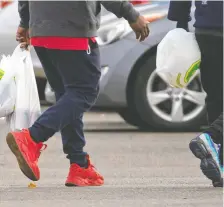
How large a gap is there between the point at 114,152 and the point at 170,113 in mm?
1862

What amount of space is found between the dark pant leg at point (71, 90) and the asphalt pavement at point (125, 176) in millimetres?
381

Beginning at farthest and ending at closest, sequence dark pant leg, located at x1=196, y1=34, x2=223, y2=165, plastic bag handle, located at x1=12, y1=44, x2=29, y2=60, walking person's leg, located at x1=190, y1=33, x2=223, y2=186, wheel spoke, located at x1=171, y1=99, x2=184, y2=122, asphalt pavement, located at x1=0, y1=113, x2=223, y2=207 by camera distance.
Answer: wheel spoke, located at x1=171, y1=99, x2=184, y2=122, plastic bag handle, located at x1=12, y1=44, x2=29, y2=60, dark pant leg, located at x1=196, y1=34, x2=223, y2=165, walking person's leg, located at x1=190, y1=33, x2=223, y2=186, asphalt pavement, located at x1=0, y1=113, x2=223, y2=207

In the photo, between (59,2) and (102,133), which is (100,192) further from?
(102,133)

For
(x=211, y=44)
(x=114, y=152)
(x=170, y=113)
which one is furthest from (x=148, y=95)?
(x=211, y=44)

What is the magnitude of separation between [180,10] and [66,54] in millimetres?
836

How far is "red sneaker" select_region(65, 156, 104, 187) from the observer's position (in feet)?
22.4

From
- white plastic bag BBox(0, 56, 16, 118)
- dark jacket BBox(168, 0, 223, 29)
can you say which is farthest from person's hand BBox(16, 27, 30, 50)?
dark jacket BBox(168, 0, 223, 29)

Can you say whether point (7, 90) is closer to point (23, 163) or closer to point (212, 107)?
point (23, 163)

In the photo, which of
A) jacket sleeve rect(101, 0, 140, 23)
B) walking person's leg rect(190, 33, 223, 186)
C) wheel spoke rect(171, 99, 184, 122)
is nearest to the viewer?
jacket sleeve rect(101, 0, 140, 23)

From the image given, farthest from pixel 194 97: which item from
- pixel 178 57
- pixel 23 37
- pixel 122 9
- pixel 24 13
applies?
pixel 122 9

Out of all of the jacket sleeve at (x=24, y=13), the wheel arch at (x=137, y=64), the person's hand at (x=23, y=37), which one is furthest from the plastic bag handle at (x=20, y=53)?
the wheel arch at (x=137, y=64)

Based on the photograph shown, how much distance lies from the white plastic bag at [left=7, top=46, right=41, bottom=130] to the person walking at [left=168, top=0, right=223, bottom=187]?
0.96 m

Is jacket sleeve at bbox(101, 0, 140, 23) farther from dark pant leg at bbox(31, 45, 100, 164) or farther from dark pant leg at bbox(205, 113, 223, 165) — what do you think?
dark pant leg at bbox(205, 113, 223, 165)

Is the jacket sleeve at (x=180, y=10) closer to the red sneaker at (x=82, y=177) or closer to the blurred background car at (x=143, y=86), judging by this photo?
the red sneaker at (x=82, y=177)
